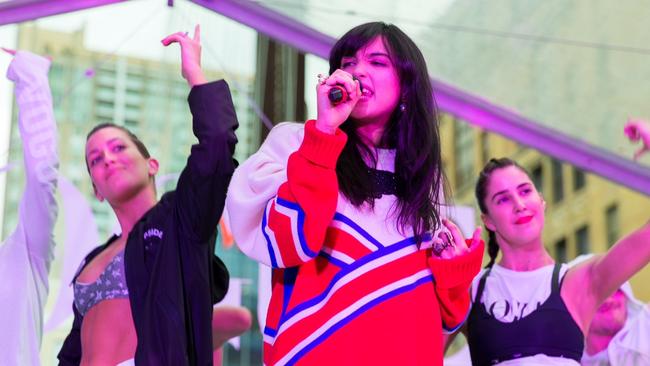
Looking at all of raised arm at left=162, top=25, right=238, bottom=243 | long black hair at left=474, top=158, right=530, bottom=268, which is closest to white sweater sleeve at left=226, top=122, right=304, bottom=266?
raised arm at left=162, top=25, right=238, bottom=243

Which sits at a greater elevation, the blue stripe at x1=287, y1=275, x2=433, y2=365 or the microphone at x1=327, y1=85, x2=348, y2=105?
the microphone at x1=327, y1=85, x2=348, y2=105

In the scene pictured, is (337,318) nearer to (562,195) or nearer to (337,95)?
(337,95)

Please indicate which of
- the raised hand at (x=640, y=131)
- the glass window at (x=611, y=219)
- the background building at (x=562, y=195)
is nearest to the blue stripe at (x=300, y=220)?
the raised hand at (x=640, y=131)

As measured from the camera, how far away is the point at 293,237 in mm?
1729

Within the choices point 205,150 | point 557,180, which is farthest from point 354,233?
point 557,180

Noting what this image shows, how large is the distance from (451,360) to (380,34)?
188 centimetres

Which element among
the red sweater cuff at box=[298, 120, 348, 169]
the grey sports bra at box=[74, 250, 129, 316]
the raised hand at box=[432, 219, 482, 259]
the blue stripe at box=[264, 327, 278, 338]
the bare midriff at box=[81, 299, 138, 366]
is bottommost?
the bare midriff at box=[81, 299, 138, 366]

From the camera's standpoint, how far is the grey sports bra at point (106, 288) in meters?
2.66

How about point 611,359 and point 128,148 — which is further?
point 611,359

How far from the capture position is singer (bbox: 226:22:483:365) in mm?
1724

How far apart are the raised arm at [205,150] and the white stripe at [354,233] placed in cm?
62

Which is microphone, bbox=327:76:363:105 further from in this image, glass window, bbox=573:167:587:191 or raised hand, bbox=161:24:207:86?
glass window, bbox=573:167:587:191

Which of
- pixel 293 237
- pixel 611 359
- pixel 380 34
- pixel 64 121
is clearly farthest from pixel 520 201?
pixel 64 121

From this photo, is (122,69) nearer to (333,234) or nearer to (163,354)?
(163,354)
